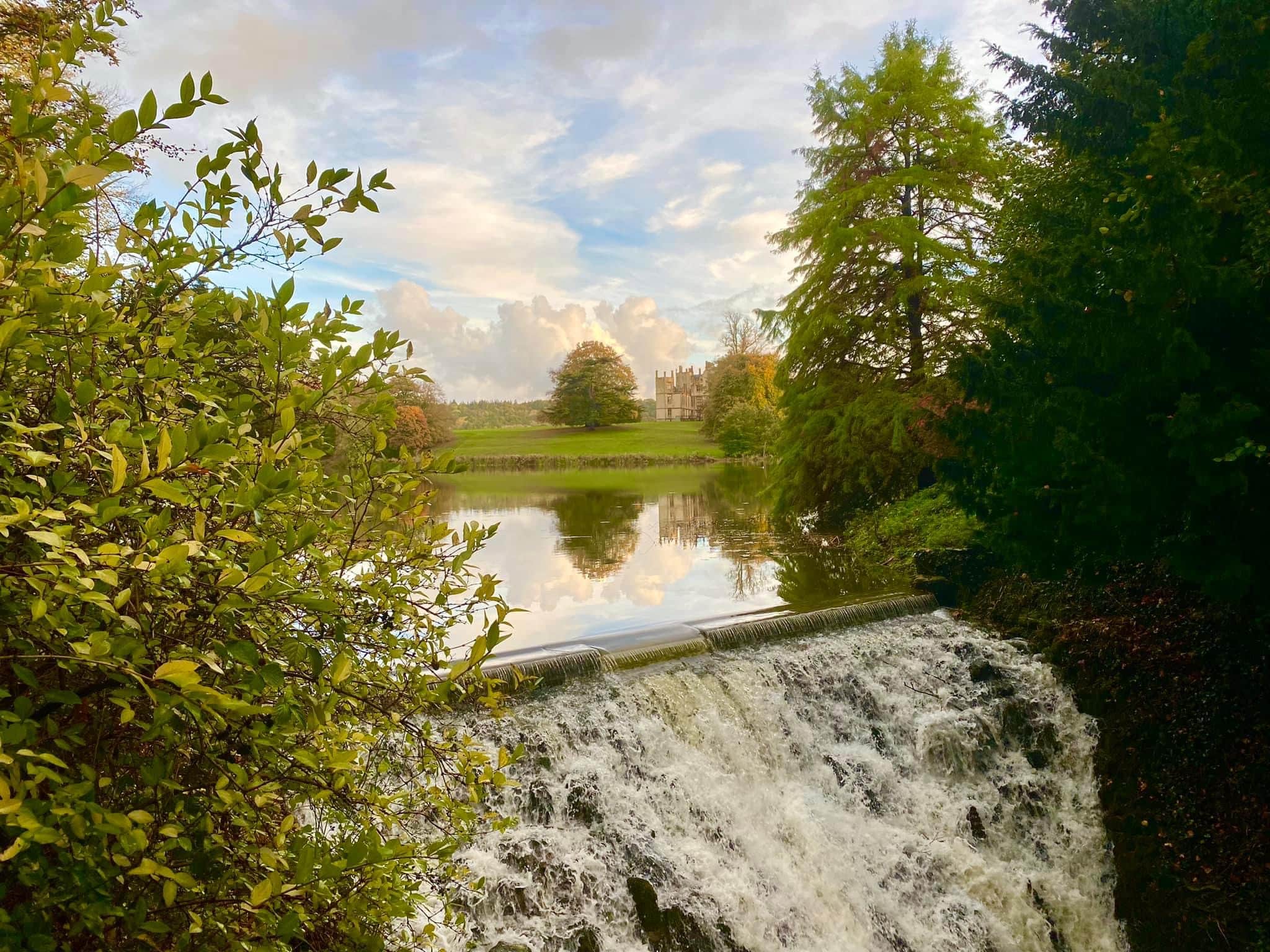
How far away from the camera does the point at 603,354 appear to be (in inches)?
2872

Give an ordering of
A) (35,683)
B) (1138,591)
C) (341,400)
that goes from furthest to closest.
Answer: (1138,591), (341,400), (35,683)

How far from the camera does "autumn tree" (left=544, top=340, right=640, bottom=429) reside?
71.5m

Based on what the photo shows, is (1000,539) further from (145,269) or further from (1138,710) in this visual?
(145,269)

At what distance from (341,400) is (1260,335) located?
21.3 feet

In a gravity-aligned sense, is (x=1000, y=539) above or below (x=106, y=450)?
below

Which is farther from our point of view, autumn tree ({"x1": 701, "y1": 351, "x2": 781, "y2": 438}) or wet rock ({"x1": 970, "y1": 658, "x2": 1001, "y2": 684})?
autumn tree ({"x1": 701, "y1": 351, "x2": 781, "y2": 438})

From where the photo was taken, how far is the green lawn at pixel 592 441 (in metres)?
55.0

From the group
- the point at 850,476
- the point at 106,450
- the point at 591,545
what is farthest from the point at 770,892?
the point at 850,476

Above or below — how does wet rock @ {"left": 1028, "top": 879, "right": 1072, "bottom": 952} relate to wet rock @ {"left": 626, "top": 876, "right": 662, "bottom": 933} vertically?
below

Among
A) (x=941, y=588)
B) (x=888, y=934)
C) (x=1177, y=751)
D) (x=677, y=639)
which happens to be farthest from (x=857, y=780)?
(x=941, y=588)

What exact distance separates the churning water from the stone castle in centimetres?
8404

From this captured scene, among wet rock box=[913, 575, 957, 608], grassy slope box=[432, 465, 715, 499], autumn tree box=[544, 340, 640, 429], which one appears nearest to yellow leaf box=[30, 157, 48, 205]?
wet rock box=[913, 575, 957, 608]

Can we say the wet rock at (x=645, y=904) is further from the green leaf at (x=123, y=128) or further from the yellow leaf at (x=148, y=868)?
the green leaf at (x=123, y=128)

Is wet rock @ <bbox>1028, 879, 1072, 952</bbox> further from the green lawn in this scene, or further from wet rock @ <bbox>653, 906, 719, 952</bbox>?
the green lawn
